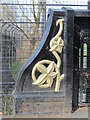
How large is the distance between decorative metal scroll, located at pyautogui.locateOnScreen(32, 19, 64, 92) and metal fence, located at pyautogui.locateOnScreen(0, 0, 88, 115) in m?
0.82

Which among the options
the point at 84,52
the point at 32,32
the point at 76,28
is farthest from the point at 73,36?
the point at 32,32

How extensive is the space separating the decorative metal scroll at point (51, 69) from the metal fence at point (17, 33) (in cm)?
82

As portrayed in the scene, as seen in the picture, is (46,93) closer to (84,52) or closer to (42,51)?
(42,51)

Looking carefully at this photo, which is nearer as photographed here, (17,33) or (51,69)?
(51,69)

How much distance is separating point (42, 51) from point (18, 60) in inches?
37.3

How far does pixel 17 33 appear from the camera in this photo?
4.77m

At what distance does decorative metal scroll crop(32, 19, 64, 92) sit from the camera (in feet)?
12.8

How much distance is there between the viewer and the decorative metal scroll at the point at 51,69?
3.89 m

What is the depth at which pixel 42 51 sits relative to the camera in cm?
391

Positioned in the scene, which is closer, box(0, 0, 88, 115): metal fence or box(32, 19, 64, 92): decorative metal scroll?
box(32, 19, 64, 92): decorative metal scroll

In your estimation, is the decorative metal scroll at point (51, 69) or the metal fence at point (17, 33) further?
the metal fence at point (17, 33)

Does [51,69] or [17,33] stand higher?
[17,33]

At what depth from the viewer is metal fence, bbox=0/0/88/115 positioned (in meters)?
4.67

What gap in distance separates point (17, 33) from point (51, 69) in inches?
52.5
